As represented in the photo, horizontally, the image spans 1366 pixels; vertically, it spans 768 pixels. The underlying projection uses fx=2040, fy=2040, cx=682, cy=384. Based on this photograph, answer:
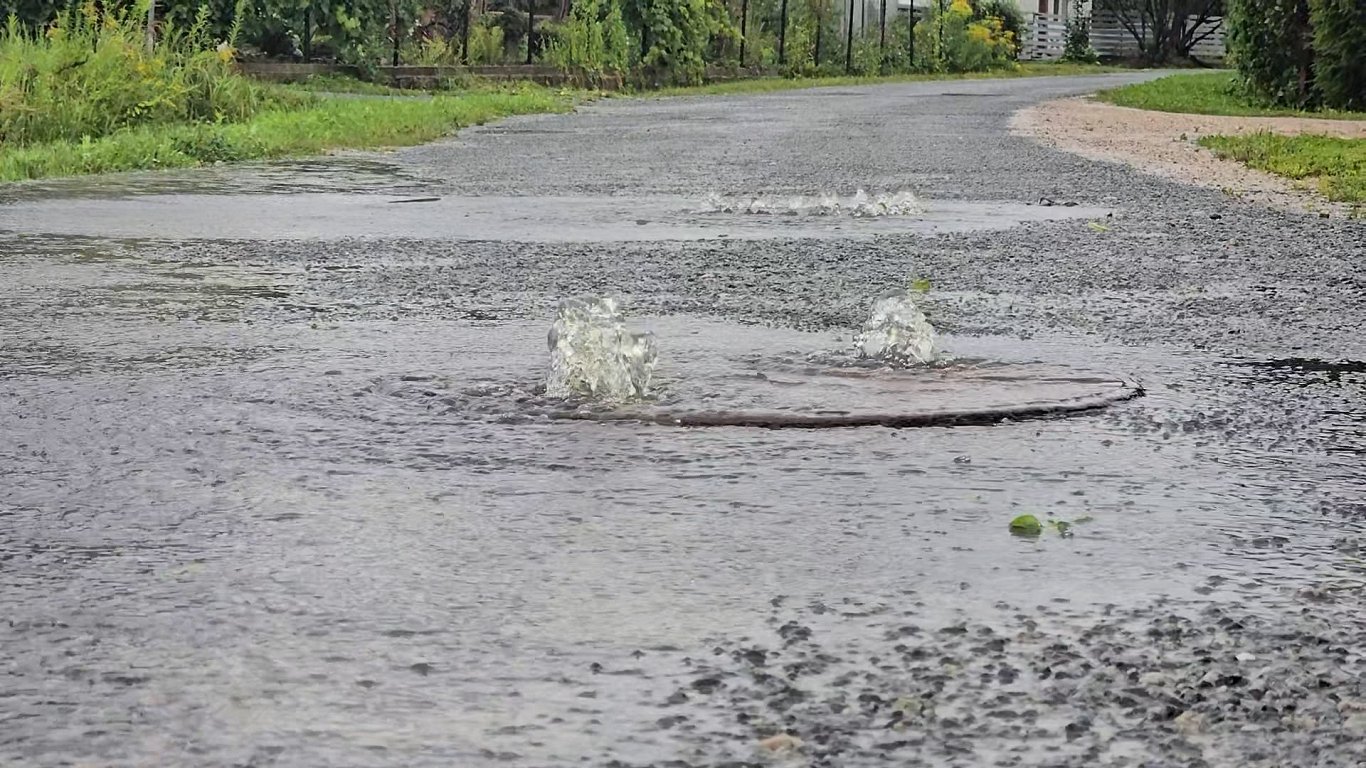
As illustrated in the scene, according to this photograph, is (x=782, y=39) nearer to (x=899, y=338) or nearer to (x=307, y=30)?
(x=307, y=30)

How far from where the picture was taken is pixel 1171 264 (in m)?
7.16

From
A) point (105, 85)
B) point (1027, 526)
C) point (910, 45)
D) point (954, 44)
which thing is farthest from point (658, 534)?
point (954, 44)

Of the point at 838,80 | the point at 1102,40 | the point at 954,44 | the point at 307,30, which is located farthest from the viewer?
the point at 1102,40

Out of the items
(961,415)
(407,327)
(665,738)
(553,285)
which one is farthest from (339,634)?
(553,285)

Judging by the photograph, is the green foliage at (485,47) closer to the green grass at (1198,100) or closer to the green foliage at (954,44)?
the green grass at (1198,100)

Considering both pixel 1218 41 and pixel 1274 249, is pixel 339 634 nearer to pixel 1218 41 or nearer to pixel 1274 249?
pixel 1274 249

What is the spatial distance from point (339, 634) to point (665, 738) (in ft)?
1.90

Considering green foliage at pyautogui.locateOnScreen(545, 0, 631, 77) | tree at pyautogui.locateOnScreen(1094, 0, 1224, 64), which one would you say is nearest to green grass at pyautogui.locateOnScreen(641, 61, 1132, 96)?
green foliage at pyautogui.locateOnScreen(545, 0, 631, 77)

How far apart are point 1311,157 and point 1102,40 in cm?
5270

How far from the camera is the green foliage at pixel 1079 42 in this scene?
60031mm

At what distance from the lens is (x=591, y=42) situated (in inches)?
1225

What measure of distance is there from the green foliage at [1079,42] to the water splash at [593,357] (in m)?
57.3

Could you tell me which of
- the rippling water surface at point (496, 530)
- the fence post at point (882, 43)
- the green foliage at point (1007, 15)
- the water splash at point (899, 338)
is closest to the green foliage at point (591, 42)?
the fence post at point (882, 43)

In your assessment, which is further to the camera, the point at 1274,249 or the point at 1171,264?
the point at 1274,249
